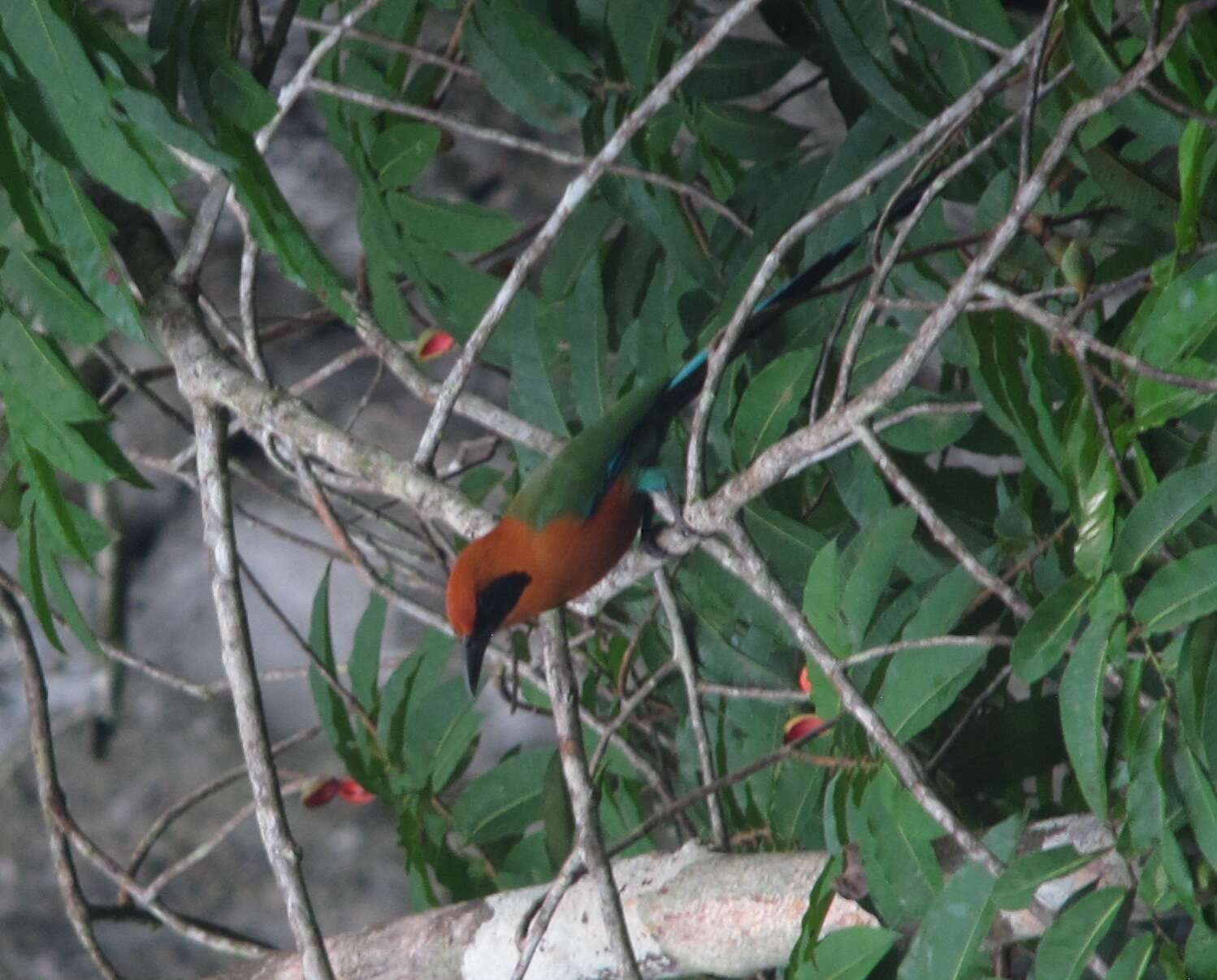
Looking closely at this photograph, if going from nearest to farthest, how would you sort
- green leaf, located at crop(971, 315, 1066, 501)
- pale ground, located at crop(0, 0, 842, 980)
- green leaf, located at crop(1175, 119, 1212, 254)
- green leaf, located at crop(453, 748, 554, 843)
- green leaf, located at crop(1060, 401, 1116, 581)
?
green leaf, located at crop(1175, 119, 1212, 254) < green leaf, located at crop(1060, 401, 1116, 581) < green leaf, located at crop(971, 315, 1066, 501) < green leaf, located at crop(453, 748, 554, 843) < pale ground, located at crop(0, 0, 842, 980)

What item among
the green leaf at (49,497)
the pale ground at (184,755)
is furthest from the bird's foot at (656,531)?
the pale ground at (184,755)

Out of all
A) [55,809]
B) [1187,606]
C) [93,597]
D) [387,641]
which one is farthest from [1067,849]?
[93,597]

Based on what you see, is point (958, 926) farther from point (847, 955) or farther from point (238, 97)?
point (238, 97)

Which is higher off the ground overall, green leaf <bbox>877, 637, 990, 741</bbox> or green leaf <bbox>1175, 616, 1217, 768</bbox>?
green leaf <bbox>877, 637, 990, 741</bbox>

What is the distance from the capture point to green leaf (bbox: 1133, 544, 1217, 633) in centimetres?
106

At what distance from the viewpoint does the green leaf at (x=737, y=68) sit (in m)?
1.87

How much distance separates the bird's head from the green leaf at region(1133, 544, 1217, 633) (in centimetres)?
101

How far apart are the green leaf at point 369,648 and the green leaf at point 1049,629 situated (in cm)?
138

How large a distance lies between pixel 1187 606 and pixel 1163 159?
164 centimetres

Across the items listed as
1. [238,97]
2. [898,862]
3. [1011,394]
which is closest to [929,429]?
[1011,394]

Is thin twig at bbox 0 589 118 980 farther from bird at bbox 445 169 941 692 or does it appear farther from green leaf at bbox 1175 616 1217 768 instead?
green leaf at bbox 1175 616 1217 768

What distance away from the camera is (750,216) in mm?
1993

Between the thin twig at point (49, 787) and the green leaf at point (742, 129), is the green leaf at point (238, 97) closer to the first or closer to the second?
the green leaf at point (742, 129)

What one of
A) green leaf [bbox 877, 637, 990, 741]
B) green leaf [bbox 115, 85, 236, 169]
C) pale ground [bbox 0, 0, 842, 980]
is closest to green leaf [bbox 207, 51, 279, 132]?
green leaf [bbox 115, 85, 236, 169]
